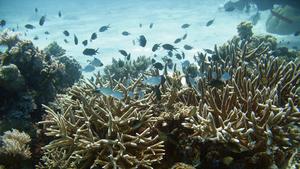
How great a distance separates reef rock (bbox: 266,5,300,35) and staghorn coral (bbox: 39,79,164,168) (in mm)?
20238

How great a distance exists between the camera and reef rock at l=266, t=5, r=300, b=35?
2058 centimetres

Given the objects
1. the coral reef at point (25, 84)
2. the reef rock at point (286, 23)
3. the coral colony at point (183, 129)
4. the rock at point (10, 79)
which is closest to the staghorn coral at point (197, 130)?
the coral colony at point (183, 129)

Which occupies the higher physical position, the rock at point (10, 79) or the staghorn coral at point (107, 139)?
the rock at point (10, 79)

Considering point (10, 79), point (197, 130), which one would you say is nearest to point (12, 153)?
point (10, 79)

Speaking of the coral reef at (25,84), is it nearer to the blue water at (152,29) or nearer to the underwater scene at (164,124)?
the underwater scene at (164,124)

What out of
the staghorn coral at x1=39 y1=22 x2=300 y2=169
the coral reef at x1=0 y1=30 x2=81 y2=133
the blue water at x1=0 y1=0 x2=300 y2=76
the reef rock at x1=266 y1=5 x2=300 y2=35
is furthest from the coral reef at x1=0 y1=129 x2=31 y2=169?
the reef rock at x1=266 y1=5 x2=300 y2=35

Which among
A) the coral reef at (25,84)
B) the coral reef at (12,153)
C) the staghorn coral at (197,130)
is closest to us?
the staghorn coral at (197,130)

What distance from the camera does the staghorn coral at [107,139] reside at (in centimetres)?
329

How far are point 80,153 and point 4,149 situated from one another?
1.63 meters

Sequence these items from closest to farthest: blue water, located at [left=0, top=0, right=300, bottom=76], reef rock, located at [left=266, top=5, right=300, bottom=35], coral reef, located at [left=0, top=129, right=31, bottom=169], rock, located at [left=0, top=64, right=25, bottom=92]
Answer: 1. coral reef, located at [left=0, top=129, right=31, bottom=169]
2. rock, located at [left=0, top=64, right=25, bottom=92]
3. blue water, located at [left=0, top=0, right=300, bottom=76]
4. reef rock, located at [left=266, top=5, right=300, bottom=35]

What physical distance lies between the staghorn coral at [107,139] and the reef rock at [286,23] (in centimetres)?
2024

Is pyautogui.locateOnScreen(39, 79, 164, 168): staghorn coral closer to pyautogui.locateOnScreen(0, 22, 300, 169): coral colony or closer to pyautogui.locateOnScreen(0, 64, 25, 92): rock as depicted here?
pyautogui.locateOnScreen(0, 22, 300, 169): coral colony

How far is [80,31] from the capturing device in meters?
28.4

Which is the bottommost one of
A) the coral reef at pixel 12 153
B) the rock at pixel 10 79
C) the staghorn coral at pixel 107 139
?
the coral reef at pixel 12 153
